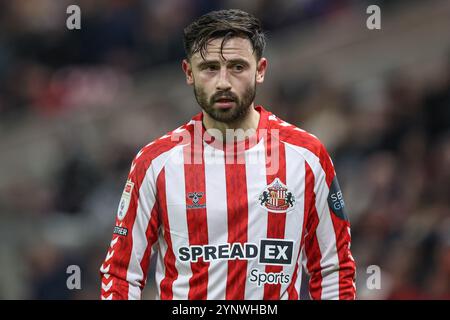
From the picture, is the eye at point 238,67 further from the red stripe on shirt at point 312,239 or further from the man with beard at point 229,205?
the red stripe on shirt at point 312,239

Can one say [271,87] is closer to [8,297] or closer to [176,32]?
[176,32]

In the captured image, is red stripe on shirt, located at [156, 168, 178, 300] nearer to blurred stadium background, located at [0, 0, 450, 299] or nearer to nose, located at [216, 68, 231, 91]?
nose, located at [216, 68, 231, 91]

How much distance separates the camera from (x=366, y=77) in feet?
38.3

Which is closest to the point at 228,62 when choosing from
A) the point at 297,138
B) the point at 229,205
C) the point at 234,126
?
the point at 234,126

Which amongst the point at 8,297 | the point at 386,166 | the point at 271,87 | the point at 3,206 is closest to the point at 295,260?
the point at 386,166

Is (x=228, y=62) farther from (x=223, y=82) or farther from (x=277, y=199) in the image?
(x=277, y=199)

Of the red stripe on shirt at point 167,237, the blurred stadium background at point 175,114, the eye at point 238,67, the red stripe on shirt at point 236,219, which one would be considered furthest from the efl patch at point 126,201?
the blurred stadium background at point 175,114

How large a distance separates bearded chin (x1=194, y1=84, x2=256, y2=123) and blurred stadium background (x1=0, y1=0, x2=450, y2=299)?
3503 mm

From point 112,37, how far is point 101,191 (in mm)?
2403

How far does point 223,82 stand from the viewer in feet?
16.3

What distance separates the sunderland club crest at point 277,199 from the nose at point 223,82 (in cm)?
51

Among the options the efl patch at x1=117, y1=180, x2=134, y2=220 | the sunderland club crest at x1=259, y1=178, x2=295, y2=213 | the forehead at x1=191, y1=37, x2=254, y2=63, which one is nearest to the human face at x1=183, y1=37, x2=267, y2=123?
the forehead at x1=191, y1=37, x2=254, y2=63

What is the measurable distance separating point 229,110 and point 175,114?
23.7 ft

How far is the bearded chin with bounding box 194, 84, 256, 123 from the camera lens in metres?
5.04
